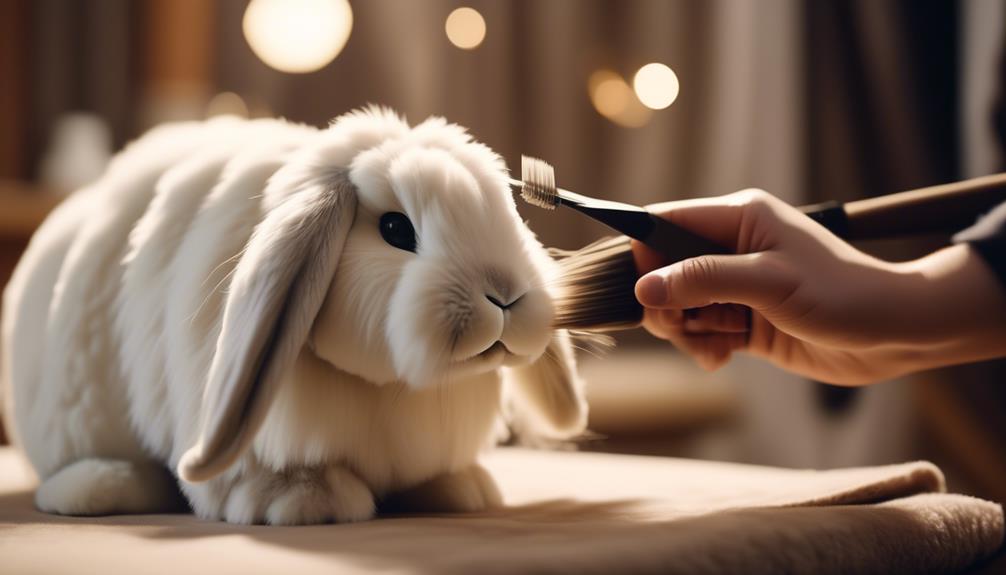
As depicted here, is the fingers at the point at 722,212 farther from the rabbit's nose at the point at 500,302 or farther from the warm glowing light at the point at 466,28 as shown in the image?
the warm glowing light at the point at 466,28

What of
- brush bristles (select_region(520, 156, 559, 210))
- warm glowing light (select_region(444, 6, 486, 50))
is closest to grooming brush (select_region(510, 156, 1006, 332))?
brush bristles (select_region(520, 156, 559, 210))

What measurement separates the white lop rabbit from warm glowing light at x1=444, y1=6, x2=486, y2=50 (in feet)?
4.02

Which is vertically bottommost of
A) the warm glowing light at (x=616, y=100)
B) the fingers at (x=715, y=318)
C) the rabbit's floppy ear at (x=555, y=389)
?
the rabbit's floppy ear at (x=555, y=389)

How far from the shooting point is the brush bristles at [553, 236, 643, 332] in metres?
0.79

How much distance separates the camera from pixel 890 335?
0.80 metres

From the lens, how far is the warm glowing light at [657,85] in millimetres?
1959

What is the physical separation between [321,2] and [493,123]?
21.3 inches

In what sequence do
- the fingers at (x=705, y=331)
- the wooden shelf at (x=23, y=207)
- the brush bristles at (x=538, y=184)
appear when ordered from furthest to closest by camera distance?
the wooden shelf at (x=23, y=207) < the fingers at (x=705, y=331) < the brush bristles at (x=538, y=184)

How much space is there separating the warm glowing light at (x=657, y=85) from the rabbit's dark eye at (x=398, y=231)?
4.48ft

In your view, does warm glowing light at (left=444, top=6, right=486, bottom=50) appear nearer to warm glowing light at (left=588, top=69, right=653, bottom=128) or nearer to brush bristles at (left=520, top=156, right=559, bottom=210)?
warm glowing light at (left=588, top=69, right=653, bottom=128)

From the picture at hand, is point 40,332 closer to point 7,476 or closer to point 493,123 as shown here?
point 7,476

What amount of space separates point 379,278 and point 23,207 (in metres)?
1.60

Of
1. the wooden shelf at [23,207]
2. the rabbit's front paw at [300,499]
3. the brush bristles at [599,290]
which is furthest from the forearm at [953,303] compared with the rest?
the wooden shelf at [23,207]

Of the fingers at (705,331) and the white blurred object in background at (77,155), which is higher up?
the white blurred object in background at (77,155)
